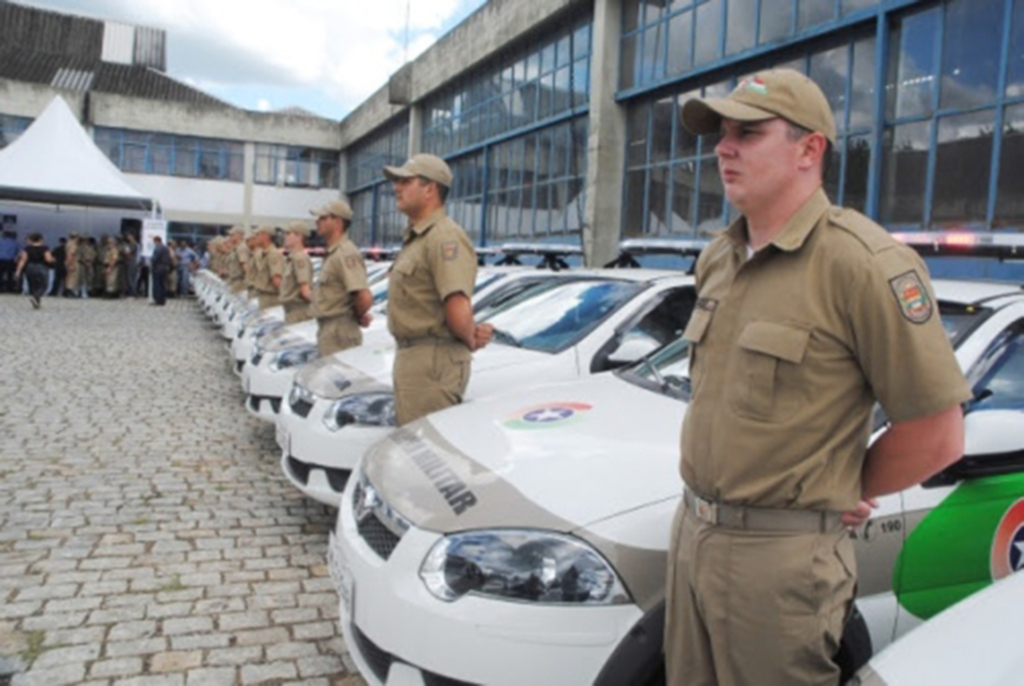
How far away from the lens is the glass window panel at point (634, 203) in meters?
15.6

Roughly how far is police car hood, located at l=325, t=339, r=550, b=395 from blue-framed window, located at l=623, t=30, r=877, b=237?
538cm

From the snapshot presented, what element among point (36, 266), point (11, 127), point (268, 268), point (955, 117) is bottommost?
point (36, 266)

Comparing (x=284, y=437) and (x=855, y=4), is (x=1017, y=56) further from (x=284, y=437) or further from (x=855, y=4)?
(x=284, y=437)

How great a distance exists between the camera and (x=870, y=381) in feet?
5.65

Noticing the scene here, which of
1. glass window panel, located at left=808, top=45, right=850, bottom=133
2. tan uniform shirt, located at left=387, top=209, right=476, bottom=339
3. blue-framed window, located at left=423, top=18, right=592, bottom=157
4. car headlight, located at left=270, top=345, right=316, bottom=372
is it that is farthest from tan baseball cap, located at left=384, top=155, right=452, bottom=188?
blue-framed window, located at left=423, top=18, right=592, bottom=157

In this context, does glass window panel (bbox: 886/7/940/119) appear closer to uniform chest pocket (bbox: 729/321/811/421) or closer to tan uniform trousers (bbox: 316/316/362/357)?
tan uniform trousers (bbox: 316/316/362/357)

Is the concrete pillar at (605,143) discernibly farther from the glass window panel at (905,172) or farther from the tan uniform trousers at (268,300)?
the tan uniform trousers at (268,300)

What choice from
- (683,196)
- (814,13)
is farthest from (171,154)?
(814,13)

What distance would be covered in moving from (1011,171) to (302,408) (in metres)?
8.15

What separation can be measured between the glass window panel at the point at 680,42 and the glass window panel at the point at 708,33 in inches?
7.4

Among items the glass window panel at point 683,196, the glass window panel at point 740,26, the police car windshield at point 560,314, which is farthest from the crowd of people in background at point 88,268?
the police car windshield at point 560,314

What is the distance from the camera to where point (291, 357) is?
21.2 ft

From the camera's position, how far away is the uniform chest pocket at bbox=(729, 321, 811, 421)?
5.66 ft

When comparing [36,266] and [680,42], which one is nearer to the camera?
[680,42]
